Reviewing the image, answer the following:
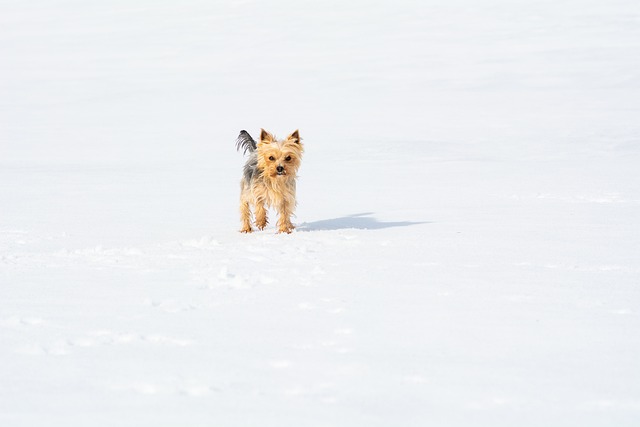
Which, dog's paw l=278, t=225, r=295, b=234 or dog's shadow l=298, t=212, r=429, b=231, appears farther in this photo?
dog's shadow l=298, t=212, r=429, b=231

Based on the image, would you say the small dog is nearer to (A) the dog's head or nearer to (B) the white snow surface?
(A) the dog's head

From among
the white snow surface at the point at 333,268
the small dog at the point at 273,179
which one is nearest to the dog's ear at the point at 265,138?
the small dog at the point at 273,179

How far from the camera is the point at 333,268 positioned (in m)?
6.55

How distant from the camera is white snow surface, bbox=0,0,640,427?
12.5 ft

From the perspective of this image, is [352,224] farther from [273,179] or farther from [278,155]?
[278,155]

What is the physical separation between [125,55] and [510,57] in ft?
54.8

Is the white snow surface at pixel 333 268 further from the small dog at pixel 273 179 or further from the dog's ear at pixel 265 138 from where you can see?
the dog's ear at pixel 265 138

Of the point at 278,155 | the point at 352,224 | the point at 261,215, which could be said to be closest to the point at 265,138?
the point at 278,155

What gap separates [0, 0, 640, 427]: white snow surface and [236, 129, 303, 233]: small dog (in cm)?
50

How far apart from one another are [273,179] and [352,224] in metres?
1.13

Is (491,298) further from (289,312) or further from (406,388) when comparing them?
(406,388)

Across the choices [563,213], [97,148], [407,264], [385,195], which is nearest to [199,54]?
[97,148]

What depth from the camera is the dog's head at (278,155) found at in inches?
349

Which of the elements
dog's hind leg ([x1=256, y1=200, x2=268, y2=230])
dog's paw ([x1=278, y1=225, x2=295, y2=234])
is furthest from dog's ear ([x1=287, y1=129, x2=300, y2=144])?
dog's paw ([x1=278, y1=225, x2=295, y2=234])
